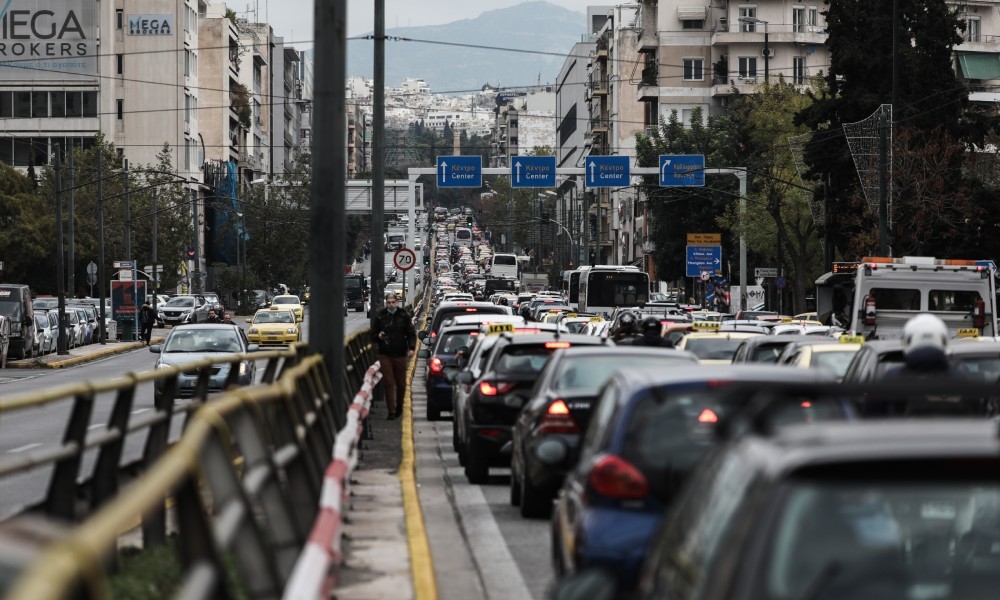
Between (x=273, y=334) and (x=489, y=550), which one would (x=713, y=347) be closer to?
(x=489, y=550)

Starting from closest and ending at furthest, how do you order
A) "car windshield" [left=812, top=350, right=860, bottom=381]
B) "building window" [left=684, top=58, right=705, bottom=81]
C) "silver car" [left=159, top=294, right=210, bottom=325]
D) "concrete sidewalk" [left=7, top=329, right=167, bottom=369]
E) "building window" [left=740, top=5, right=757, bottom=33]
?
1. "car windshield" [left=812, top=350, right=860, bottom=381]
2. "concrete sidewalk" [left=7, top=329, right=167, bottom=369]
3. "silver car" [left=159, top=294, right=210, bottom=325]
4. "building window" [left=740, top=5, right=757, bottom=33]
5. "building window" [left=684, top=58, right=705, bottom=81]

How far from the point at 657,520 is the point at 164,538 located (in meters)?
3.98

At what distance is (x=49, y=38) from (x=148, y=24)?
20.2ft

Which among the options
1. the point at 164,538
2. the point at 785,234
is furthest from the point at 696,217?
the point at 164,538

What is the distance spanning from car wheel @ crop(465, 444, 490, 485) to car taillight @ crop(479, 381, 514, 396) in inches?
21.6

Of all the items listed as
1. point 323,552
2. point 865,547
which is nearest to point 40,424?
point 323,552

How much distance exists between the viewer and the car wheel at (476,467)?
1791 cm

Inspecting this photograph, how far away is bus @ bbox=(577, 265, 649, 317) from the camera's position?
211ft

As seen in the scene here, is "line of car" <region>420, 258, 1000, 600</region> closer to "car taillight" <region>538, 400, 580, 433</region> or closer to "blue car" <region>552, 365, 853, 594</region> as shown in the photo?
"blue car" <region>552, 365, 853, 594</region>

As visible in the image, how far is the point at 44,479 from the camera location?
1026cm

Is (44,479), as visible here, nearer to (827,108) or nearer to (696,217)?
(827,108)

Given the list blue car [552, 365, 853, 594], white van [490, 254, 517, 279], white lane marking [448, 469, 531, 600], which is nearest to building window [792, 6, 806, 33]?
white van [490, 254, 517, 279]

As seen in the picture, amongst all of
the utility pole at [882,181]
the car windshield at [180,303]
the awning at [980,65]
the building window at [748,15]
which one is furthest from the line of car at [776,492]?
the building window at [748,15]

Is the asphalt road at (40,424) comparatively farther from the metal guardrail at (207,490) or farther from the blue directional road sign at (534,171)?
the blue directional road sign at (534,171)
